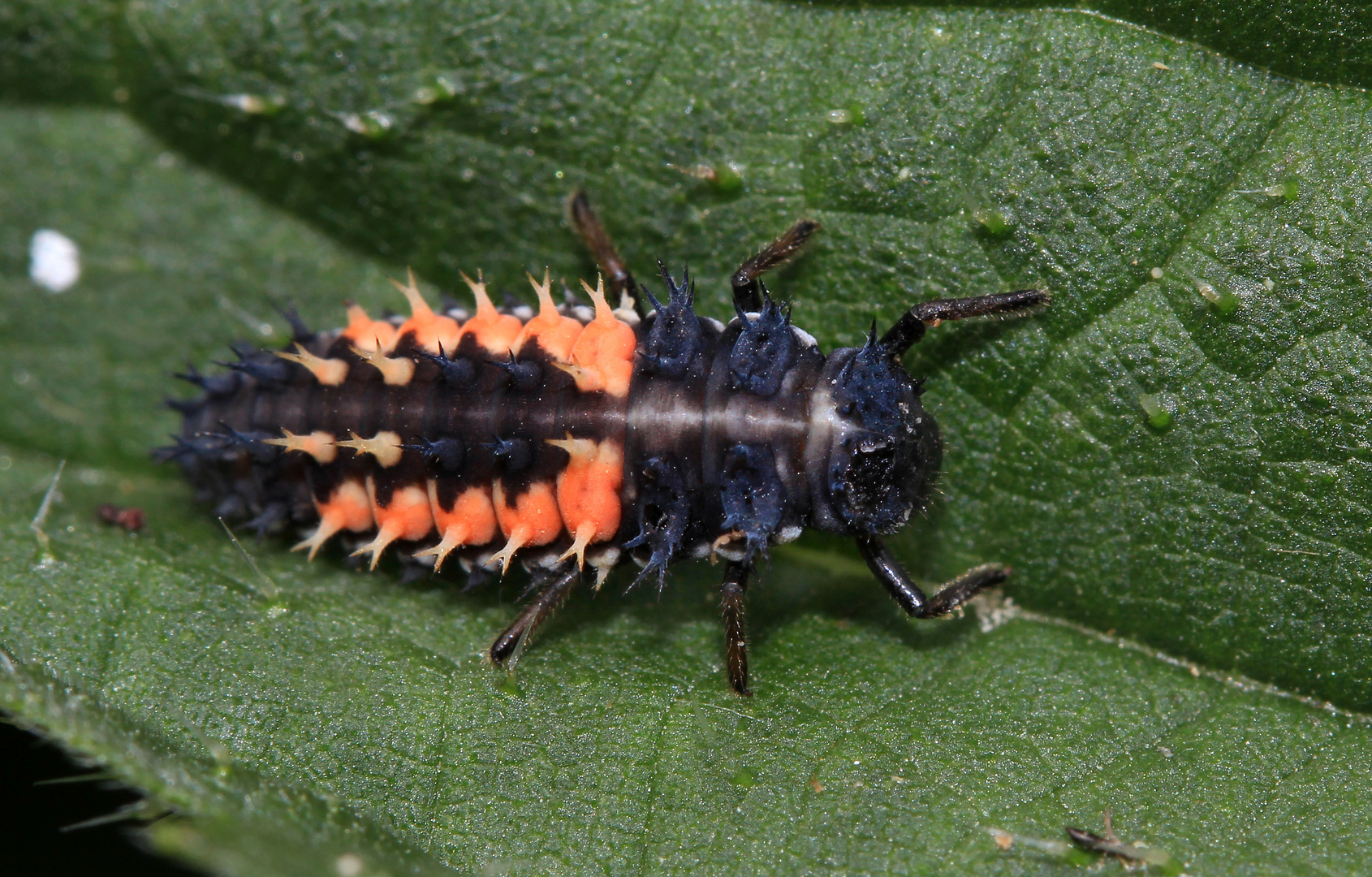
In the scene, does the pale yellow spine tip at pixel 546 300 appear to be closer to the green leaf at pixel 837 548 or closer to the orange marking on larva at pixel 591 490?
the green leaf at pixel 837 548

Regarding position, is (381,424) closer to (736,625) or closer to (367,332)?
(367,332)

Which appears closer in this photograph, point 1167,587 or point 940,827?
point 940,827

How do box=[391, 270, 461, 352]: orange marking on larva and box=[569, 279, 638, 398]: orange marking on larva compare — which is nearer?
box=[569, 279, 638, 398]: orange marking on larva

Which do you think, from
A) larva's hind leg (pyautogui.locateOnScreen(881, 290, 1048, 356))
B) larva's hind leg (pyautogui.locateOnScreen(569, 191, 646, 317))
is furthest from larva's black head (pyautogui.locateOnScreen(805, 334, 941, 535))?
larva's hind leg (pyautogui.locateOnScreen(569, 191, 646, 317))

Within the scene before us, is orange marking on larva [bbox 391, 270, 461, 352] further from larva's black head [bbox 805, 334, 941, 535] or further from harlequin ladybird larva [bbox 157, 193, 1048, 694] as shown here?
larva's black head [bbox 805, 334, 941, 535]

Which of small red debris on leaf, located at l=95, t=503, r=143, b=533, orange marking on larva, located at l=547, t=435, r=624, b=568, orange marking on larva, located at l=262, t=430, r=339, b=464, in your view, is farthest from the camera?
small red debris on leaf, located at l=95, t=503, r=143, b=533

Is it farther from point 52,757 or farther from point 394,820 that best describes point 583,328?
point 52,757

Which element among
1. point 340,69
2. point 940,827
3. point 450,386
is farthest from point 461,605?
point 340,69

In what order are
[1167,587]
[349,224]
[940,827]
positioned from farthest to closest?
[349,224], [1167,587], [940,827]

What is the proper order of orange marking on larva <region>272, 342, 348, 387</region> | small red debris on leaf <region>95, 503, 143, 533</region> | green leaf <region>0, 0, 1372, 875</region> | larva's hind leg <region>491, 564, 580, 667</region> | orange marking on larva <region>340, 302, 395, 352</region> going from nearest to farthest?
green leaf <region>0, 0, 1372, 875</region>, larva's hind leg <region>491, 564, 580, 667</region>, orange marking on larva <region>272, 342, 348, 387</region>, orange marking on larva <region>340, 302, 395, 352</region>, small red debris on leaf <region>95, 503, 143, 533</region>
